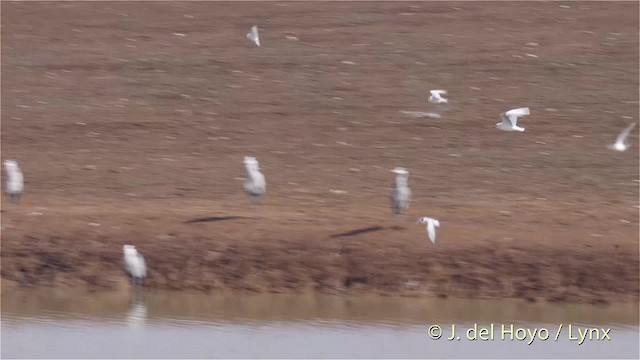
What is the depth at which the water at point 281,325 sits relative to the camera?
456 inches

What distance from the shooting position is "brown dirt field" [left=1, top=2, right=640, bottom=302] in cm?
1377

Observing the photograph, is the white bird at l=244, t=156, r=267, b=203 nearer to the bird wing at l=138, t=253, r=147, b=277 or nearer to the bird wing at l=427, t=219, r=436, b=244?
the bird wing at l=138, t=253, r=147, b=277

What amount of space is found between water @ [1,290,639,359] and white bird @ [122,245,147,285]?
259 millimetres

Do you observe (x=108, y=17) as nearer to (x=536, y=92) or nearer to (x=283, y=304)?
(x=536, y=92)

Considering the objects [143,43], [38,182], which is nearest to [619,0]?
[143,43]

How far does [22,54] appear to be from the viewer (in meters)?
23.7

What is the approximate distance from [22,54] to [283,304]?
478 inches

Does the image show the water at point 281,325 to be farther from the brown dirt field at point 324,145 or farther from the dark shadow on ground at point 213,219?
the dark shadow on ground at point 213,219

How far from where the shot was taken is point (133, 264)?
43.4ft

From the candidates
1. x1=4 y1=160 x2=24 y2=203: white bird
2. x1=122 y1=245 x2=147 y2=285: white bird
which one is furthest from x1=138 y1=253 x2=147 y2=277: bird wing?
x1=4 y1=160 x2=24 y2=203: white bird

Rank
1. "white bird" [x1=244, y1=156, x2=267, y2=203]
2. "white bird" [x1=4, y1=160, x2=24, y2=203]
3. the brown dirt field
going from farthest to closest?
"white bird" [x1=4, y1=160, x2=24, y2=203] → "white bird" [x1=244, y1=156, x2=267, y2=203] → the brown dirt field

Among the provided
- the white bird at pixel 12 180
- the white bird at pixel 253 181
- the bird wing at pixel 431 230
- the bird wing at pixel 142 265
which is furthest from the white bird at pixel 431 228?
the white bird at pixel 12 180

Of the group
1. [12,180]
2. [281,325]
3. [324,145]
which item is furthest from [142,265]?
[324,145]

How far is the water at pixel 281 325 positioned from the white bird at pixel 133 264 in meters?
0.26
